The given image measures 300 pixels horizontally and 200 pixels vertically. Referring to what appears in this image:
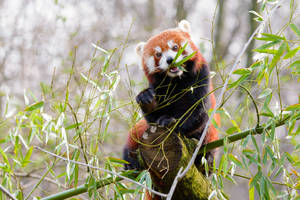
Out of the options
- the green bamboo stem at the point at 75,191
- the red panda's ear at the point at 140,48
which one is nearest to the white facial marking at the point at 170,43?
the red panda's ear at the point at 140,48

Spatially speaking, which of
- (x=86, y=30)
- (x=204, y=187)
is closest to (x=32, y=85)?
(x=86, y=30)

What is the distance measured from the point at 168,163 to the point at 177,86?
3.69 feet

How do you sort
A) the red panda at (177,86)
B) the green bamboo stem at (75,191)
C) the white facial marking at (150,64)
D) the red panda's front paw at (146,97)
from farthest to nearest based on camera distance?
the white facial marking at (150,64) < the red panda at (177,86) < the red panda's front paw at (146,97) < the green bamboo stem at (75,191)

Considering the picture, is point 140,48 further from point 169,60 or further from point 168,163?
point 168,163

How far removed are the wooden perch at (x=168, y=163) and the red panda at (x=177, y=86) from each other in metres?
0.56

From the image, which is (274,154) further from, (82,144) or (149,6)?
(149,6)

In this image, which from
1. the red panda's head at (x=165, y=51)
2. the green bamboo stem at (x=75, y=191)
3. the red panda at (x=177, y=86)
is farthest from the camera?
the red panda's head at (x=165, y=51)

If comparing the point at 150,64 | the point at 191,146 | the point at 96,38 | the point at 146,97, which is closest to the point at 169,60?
the point at 150,64

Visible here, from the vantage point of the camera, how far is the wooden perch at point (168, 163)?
178 centimetres

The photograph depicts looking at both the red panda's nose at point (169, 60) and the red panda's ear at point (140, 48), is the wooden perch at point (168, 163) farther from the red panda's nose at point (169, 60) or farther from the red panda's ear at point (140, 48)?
the red panda's ear at point (140, 48)

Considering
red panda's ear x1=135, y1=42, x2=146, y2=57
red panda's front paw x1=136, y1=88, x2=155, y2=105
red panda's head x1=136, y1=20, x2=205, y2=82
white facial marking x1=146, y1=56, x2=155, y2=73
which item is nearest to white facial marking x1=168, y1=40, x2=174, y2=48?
red panda's head x1=136, y1=20, x2=205, y2=82

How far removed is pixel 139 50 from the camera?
325cm

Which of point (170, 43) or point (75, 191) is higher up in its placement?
point (170, 43)

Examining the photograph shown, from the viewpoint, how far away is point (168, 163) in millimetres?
1764
